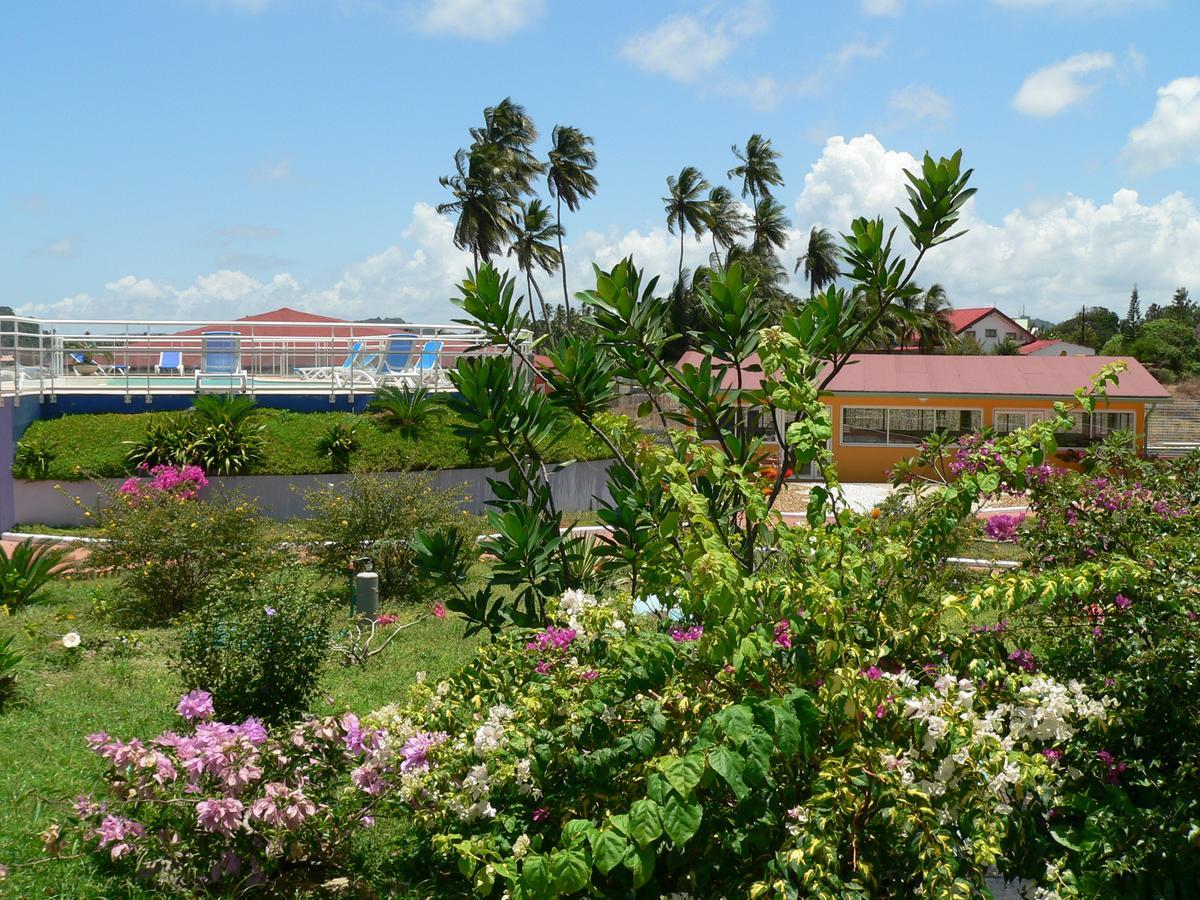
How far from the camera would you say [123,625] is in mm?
10516

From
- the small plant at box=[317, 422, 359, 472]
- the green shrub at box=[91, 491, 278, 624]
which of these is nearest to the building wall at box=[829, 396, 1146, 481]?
the small plant at box=[317, 422, 359, 472]

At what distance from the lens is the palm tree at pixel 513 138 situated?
4591 cm

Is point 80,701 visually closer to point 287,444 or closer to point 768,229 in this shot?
point 287,444

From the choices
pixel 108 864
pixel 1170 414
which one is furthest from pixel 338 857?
pixel 1170 414

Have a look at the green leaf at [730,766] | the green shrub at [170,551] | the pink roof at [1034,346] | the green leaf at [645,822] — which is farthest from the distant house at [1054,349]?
the green leaf at [645,822]

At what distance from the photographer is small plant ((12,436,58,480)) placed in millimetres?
17312

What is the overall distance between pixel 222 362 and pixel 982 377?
2138 centimetres

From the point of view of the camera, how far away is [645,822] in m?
3.02

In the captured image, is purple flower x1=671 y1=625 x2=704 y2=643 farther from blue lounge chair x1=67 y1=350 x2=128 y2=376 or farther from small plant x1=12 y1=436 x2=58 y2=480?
blue lounge chair x1=67 y1=350 x2=128 y2=376

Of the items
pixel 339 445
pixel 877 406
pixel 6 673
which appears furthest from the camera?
pixel 877 406

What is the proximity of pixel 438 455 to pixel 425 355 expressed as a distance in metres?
4.77

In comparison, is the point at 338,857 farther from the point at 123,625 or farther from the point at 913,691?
the point at 123,625

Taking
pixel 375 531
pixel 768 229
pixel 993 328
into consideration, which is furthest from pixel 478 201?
pixel 993 328

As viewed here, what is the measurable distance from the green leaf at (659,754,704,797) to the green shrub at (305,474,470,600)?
939 centimetres
